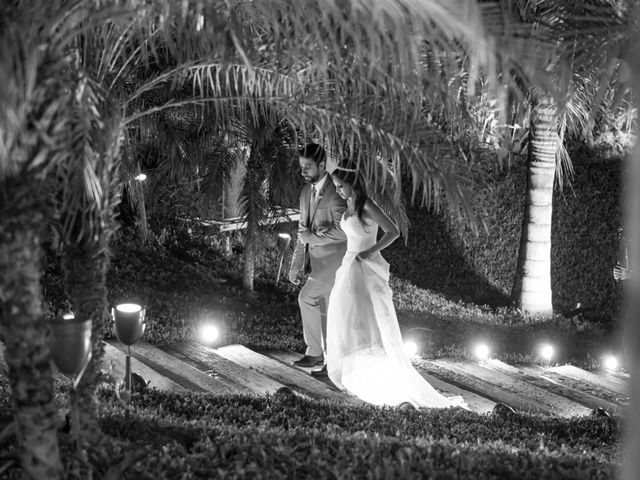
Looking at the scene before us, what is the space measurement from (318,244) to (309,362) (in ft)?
3.47

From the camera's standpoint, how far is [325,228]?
26.0ft

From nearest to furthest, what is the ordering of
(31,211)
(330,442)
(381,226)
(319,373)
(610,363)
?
(31,211) → (330,442) → (381,226) → (319,373) → (610,363)

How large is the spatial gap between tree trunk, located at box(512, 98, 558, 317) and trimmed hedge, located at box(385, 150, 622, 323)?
24.1 inches

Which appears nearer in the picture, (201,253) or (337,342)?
(337,342)

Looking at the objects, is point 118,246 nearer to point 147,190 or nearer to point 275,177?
point 147,190

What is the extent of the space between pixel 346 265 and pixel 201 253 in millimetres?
5545

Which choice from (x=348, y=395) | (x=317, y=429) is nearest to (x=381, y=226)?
(x=348, y=395)

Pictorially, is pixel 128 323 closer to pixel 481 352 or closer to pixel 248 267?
pixel 481 352

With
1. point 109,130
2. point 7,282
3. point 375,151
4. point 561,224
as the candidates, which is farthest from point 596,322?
point 7,282

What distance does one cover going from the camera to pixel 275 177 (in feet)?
34.2

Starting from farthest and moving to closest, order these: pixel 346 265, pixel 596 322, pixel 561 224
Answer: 1. pixel 561 224
2. pixel 596 322
3. pixel 346 265

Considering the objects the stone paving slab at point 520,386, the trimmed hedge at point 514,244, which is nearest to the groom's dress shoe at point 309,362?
the stone paving slab at point 520,386

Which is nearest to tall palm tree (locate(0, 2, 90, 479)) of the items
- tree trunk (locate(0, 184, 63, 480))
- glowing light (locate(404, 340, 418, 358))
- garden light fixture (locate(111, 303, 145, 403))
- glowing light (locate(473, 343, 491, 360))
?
tree trunk (locate(0, 184, 63, 480))

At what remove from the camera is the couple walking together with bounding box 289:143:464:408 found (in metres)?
7.13
